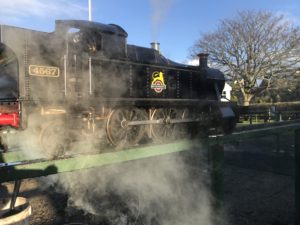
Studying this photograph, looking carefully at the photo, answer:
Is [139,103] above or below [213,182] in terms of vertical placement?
above

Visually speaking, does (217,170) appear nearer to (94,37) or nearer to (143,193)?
(94,37)

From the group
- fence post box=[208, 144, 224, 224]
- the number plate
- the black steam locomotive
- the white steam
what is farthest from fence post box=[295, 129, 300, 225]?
the number plate

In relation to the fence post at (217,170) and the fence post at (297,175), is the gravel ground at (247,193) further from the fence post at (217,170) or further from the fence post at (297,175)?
the fence post at (217,170)

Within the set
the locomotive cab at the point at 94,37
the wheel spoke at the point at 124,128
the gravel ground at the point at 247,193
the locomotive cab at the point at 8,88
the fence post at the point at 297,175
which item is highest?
the locomotive cab at the point at 94,37

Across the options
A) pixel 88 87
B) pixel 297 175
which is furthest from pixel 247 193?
pixel 88 87

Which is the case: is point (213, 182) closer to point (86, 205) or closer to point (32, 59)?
point (32, 59)

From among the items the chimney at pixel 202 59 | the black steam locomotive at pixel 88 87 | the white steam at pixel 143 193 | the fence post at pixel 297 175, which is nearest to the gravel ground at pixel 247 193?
the white steam at pixel 143 193

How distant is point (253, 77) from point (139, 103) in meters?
26.6

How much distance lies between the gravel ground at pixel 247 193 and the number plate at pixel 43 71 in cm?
575

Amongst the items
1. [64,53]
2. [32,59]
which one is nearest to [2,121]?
[32,59]

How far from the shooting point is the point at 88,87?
16.3 feet

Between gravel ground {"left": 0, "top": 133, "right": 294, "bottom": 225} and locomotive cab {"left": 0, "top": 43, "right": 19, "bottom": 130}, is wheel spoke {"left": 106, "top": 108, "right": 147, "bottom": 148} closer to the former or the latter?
locomotive cab {"left": 0, "top": 43, "right": 19, "bottom": 130}

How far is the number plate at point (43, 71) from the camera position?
4410 mm

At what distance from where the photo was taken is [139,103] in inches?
217
